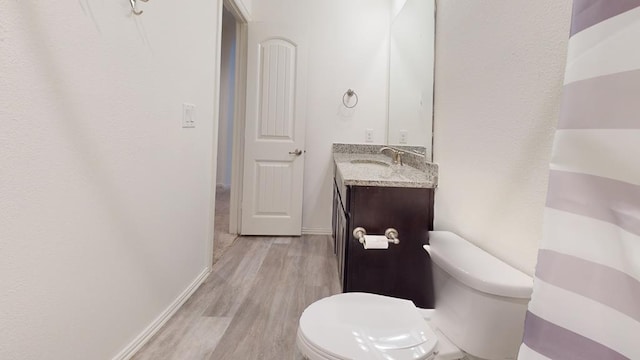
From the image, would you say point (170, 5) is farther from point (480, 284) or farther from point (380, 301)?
point (480, 284)

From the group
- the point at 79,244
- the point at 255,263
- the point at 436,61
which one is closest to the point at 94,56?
the point at 79,244

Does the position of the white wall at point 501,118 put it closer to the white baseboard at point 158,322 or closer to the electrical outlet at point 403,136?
the electrical outlet at point 403,136

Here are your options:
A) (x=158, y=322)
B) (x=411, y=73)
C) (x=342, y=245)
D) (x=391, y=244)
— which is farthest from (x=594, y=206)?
(x=411, y=73)

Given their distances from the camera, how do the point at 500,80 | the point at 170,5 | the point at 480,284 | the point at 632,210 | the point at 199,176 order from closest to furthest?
the point at 632,210, the point at 480,284, the point at 500,80, the point at 170,5, the point at 199,176

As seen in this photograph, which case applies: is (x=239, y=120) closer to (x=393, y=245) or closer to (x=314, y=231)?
(x=314, y=231)

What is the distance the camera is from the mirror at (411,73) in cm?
184

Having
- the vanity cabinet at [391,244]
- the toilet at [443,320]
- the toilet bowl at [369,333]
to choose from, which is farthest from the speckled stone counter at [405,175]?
the toilet bowl at [369,333]

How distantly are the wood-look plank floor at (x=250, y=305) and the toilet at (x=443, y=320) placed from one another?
65cm

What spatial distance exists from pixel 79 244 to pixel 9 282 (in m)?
0.26

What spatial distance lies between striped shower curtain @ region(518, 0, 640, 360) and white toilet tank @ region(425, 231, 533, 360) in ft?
1.17

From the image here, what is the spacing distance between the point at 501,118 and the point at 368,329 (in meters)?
0.79

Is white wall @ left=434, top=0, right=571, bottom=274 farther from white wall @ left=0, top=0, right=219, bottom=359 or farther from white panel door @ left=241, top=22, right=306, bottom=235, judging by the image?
white panel door @ left=241, top=22, right=306, bottom=235

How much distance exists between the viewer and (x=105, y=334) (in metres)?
1.23

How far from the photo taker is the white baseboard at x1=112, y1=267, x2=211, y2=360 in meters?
1.37
